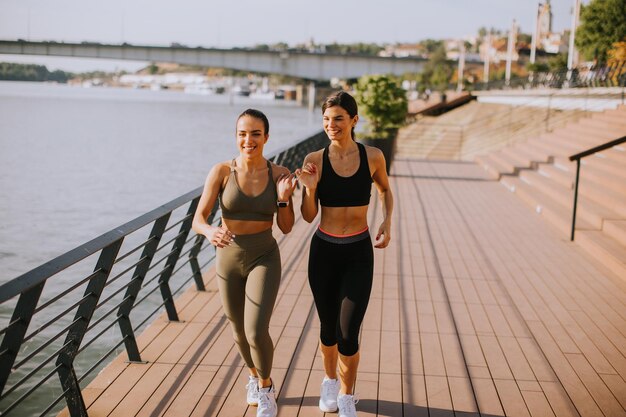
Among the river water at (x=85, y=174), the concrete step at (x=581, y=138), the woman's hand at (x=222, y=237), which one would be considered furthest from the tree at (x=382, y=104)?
the woman's hand at (x=222, y=237)

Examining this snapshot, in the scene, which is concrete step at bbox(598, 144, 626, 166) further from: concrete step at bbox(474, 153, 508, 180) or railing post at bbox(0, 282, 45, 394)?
railing post at bbox(0, 282, 45, 394)

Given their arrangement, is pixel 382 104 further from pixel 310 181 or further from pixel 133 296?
pixel 310 181

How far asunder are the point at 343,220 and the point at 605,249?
540 centimetres

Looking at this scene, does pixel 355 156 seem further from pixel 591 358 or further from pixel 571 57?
pixel 571 57

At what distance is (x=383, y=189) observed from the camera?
4.07 meters

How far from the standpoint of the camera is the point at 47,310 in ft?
34.9

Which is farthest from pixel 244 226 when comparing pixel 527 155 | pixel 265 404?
pixel 527 155

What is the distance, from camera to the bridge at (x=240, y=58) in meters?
74.6

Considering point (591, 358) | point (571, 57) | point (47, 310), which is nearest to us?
point (591, 358)

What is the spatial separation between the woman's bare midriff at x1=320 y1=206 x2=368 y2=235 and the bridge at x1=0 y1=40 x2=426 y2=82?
72.2 meters

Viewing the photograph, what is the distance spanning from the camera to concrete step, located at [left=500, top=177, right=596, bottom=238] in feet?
32.4

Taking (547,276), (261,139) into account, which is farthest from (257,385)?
(547,276)

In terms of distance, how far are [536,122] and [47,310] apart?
19.0 m

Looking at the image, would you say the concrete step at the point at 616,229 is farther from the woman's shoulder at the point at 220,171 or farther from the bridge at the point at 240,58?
the bridge at the point at 240,58
